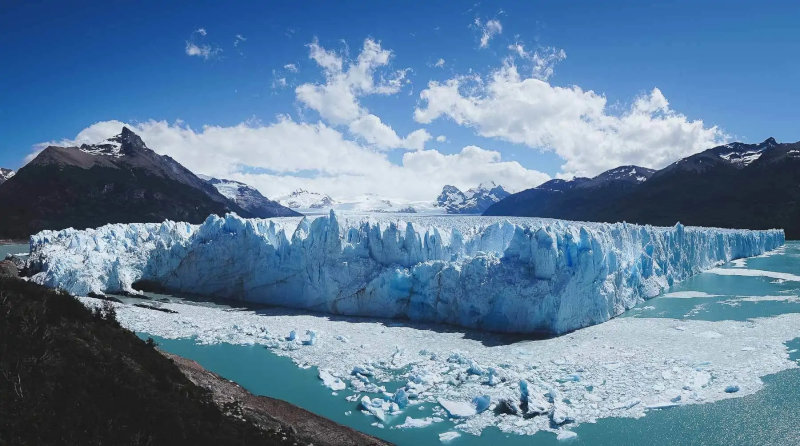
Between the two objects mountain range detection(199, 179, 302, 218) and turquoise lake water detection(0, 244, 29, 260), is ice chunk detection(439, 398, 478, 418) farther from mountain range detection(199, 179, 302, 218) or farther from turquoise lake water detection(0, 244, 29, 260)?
mountain range detection(199, 179, 302, 218)

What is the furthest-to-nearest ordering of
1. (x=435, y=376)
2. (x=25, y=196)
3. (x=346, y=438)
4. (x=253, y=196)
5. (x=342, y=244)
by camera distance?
(x=253, y=196), (x=25, y=196), (x=342, y=244), (x=435, y=376), (x=346, y=438)

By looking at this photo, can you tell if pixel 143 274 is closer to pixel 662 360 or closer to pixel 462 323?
pixel 462 323

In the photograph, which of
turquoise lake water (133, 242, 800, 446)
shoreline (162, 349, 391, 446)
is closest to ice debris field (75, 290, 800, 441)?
turquoise lake water (133, 242, 800, 446)

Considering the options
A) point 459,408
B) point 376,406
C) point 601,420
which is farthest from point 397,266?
point 601,420

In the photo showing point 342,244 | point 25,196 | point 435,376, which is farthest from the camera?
point 25,196

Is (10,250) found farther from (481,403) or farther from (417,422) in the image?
(481,403)

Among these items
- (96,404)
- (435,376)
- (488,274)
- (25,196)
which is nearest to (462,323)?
(488,274)

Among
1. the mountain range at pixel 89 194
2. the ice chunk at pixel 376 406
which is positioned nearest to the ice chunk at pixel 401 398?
the ice chunk at pixel 376 406
